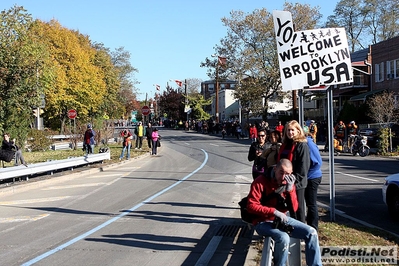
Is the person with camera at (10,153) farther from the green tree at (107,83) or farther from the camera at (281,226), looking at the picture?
the green tree at (107,83)

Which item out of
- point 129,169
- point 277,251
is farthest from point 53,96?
point 277,251

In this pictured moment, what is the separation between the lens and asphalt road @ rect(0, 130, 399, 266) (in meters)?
7.11

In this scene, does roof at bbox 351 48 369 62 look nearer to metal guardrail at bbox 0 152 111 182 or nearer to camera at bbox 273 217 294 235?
metal guardrail at bbox 0 152 111 182

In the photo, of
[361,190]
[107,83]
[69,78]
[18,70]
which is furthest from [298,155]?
[107,83]

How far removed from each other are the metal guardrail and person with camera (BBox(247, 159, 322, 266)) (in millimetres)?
11361

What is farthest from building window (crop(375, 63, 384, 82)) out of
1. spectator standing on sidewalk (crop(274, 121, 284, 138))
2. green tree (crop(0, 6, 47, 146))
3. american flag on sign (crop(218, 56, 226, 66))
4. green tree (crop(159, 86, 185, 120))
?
green tree (crop(159, 86, 185, 120))

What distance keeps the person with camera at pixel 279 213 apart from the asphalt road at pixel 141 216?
62.6 inches

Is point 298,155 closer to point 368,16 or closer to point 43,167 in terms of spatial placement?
point 43,167

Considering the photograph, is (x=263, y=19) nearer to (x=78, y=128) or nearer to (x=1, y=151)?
(x=78, y=128)

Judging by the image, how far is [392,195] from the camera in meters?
9.42

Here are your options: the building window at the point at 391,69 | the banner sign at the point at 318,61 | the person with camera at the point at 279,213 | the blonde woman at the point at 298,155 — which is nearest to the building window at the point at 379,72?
the building window at the point at 391,69

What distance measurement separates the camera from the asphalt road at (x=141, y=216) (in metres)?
7.11

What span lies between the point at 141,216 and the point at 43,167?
8.21 meters

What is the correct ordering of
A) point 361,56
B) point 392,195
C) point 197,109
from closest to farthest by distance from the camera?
point 392,195
point 361,56
point 197,109
